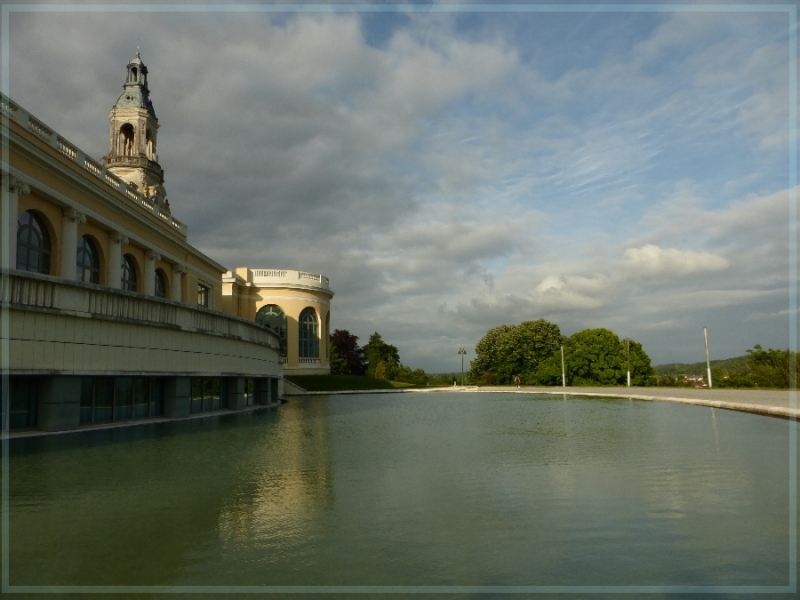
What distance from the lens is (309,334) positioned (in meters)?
63.1

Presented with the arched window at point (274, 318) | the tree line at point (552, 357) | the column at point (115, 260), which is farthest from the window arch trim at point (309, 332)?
the column at point (115, 260)

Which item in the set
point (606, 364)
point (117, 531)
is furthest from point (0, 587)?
point (606, 364)

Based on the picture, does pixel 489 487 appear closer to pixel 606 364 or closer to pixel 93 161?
pixel 93 161

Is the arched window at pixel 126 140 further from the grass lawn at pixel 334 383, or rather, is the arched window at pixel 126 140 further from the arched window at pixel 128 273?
the grass lawn at pixel 334 383

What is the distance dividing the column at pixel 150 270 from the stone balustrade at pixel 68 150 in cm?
252

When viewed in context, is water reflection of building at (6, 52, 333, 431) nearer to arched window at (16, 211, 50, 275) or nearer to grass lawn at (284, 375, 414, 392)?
arched window at (16, 211, 50, 275)

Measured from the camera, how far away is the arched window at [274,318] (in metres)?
60.8

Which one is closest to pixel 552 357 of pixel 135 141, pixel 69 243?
pixel 135 141

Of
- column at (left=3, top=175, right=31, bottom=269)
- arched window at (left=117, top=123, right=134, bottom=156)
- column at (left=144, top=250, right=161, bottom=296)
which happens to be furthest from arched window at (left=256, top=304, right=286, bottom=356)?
column at (left=3, top=175, right=31, bottom=269)

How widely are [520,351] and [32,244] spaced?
68246mm

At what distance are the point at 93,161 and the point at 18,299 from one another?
14.5 m

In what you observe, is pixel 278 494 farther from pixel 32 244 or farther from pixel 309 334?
pixel 309 334

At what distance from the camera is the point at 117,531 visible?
23.8 feet

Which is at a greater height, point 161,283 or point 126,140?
point 126,140
